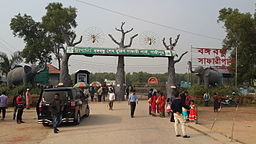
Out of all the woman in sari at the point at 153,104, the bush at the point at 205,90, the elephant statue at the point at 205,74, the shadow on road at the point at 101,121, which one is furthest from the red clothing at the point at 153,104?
the elephant statue at the point at 205,74

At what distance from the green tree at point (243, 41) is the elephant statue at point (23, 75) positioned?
23274 mm

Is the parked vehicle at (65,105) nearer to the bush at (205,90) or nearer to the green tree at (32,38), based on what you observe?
the bush at (205,90)

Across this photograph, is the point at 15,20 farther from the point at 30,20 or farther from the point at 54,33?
the point at 54,33

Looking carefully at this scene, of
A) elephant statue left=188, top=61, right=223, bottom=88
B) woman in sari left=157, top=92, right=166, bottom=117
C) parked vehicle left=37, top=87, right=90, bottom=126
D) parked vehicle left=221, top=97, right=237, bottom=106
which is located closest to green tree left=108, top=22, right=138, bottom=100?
elephant statue left=188, top=61, right=223, bottom=88

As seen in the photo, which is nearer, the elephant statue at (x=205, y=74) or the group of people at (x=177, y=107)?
the group of people at (x=177, y=107)

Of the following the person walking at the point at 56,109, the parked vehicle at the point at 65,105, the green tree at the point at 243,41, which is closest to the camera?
the person walking at the point at 56,109

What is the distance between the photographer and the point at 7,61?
125 feet

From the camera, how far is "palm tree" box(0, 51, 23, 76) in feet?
123

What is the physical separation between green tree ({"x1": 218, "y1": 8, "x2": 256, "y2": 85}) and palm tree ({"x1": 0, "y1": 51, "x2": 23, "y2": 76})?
3031 centimetres

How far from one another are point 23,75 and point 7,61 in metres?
12.3

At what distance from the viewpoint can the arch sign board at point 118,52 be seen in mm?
25938

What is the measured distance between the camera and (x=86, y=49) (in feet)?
85.1

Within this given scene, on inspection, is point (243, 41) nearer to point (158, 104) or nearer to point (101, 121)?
point (158, 104)

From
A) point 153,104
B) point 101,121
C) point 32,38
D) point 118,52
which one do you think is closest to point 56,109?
point 101,121
